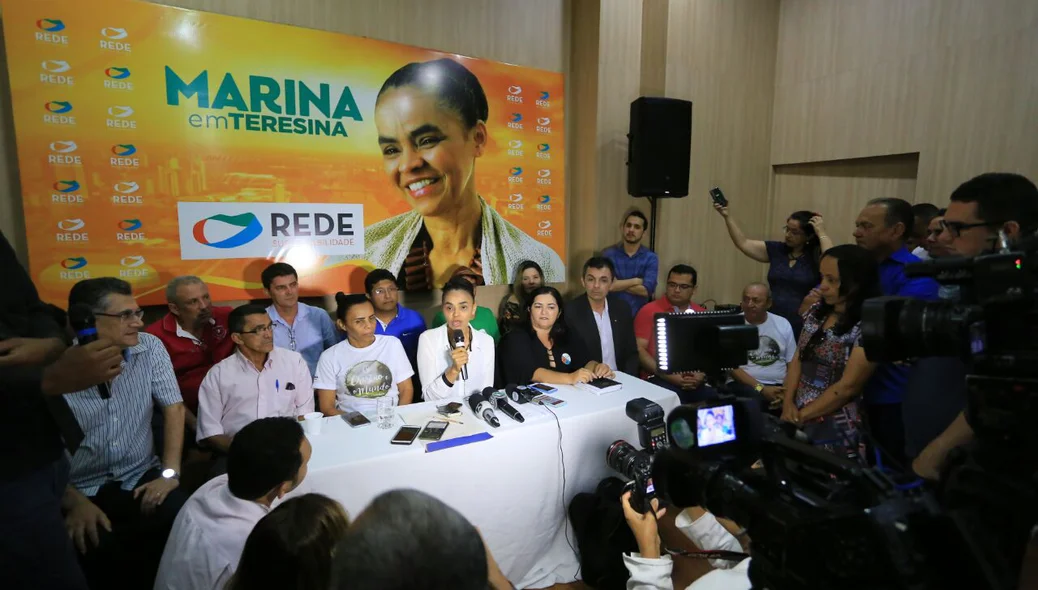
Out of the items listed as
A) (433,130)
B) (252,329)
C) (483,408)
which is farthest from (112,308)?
(433,130)

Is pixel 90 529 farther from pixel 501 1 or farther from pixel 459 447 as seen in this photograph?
pixel 501 1

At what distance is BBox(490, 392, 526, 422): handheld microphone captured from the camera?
1.98m

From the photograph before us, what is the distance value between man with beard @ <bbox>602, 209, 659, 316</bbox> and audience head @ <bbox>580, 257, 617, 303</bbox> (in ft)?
2.58

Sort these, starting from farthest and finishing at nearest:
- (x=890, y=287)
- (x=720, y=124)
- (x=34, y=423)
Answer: (x=720, y=124)
(x=890, y=287)
(x=34, y=423)

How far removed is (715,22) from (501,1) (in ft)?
7.37

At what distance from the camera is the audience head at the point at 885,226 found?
7.43 ft

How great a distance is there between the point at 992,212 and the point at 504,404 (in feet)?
5.70

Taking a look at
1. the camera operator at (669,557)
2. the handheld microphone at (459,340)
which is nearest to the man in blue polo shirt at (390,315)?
the handheld microphone at (459,340)

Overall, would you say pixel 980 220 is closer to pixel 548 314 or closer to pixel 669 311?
pixel 548 314

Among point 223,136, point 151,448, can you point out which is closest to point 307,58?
point 223,136

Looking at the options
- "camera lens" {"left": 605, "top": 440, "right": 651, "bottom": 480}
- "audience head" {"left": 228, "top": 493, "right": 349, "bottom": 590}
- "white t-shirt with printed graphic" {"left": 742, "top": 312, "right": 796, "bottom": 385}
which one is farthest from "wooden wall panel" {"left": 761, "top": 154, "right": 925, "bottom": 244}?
"audience head" {"left": 228, "top": 493, "right": 349, "bottom": 590}

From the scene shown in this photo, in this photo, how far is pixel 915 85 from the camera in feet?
12.9

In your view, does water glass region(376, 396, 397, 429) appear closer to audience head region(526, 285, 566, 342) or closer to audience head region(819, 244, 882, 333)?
audience head region(526, 285, 566, 342)

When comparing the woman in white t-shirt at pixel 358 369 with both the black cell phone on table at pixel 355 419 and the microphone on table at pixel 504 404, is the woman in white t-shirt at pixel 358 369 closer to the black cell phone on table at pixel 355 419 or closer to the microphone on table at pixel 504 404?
the black cell phone on table at pixel 355 419
